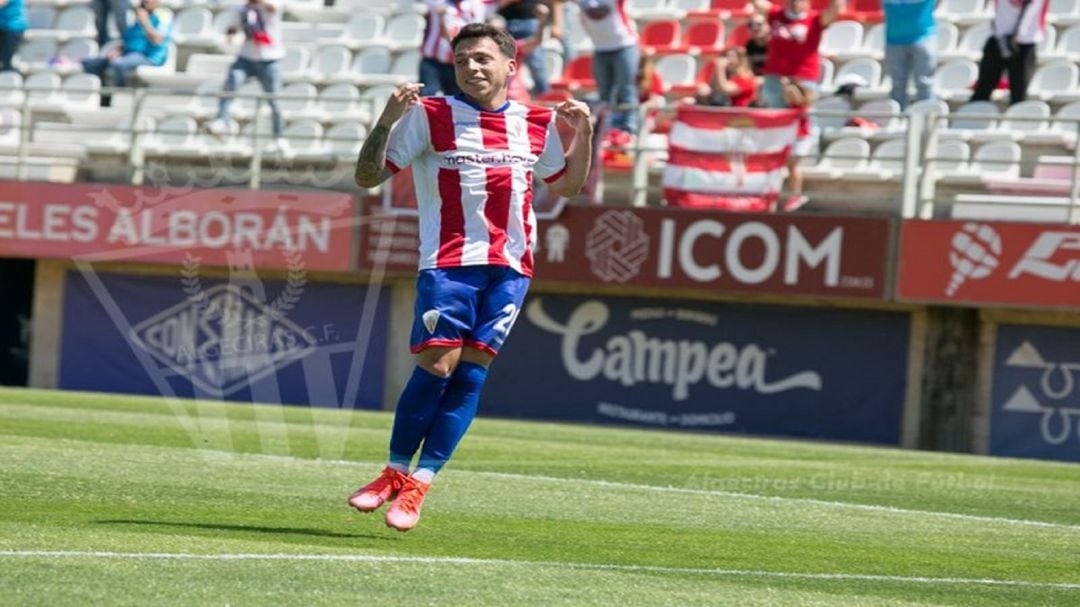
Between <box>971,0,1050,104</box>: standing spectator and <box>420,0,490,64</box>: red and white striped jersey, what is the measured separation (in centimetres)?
499

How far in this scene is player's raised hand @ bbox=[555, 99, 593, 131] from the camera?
27.6ft

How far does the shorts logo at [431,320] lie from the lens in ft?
27.3

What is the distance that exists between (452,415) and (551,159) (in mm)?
1189

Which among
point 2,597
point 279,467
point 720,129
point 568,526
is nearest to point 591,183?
point 720,129

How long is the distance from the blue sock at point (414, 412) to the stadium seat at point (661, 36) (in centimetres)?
1612

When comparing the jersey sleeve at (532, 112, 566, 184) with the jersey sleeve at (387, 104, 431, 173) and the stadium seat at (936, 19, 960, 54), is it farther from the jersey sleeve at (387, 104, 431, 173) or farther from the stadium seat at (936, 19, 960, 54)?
the stadium seat at (936, 19, 960, 54)

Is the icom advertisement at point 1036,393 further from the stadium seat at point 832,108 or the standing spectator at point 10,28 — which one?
the standing spectator at point 10,28

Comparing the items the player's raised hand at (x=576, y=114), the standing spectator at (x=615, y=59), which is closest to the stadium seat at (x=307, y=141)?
the standing spectator at (x=615, y=59)

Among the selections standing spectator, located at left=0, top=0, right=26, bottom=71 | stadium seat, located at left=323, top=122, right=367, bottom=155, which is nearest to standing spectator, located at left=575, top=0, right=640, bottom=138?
stadium seat, located at left=323, top=122, right=367, bottom=155

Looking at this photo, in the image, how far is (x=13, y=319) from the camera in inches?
1013

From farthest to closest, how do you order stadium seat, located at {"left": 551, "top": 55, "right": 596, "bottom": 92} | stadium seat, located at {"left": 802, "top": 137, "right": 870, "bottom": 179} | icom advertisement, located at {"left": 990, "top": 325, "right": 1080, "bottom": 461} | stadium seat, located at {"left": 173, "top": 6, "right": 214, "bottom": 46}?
1. stadium seat, located at {"left": 173, "top": 6, "right": 214, "bottom": 46}
2. stadium seat, located at {"left": 551, "top": 55, "right": 596, "bottom": 92}
3. stadium seat, located at {"left": 802, "top": 137, "right": 870, "bottom": 179}
4. icom advertisement, located at {"left": 990, "top": 325, "right": 1080, "bottom": 461}

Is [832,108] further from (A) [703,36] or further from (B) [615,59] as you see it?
(A) [703,36]

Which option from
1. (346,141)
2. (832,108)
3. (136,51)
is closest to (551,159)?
(832,108)

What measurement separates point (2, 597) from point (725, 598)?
2.27 metres
